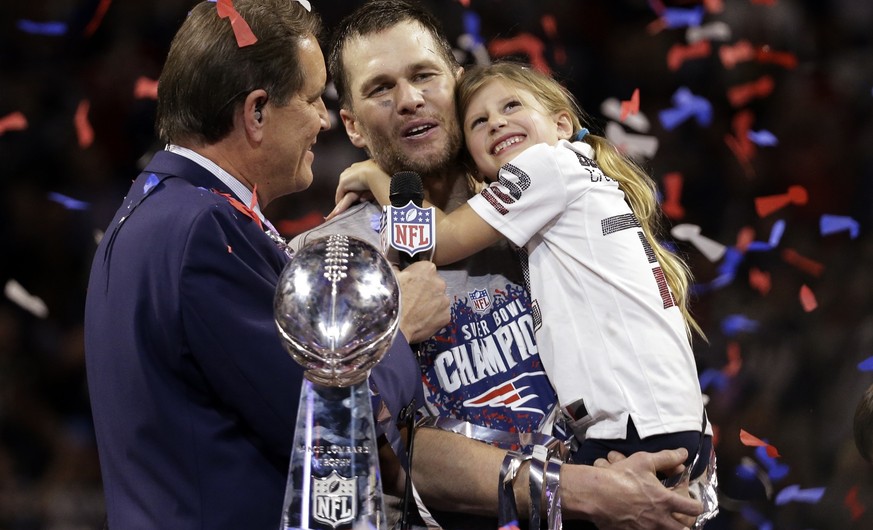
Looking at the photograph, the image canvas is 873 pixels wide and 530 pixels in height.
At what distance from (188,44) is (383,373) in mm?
631

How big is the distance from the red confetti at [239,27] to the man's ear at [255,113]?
0.08 meters

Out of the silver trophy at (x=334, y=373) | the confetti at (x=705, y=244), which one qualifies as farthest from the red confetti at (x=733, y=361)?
the silver trophy at (x=334, y=373)

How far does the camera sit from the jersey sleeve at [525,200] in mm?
2061

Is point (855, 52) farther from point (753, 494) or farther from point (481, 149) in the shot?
point (481, 149)

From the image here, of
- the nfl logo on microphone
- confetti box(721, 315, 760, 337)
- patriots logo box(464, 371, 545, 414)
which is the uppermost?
the nfl logo on microphone

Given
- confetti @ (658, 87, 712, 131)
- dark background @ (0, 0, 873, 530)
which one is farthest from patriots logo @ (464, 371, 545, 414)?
confetti @ (658, 87, 712, 131)

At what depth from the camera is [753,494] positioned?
11.8 ft

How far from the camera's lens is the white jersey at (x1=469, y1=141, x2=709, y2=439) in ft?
6.36

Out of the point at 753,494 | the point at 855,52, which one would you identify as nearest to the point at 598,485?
the point at 753,494

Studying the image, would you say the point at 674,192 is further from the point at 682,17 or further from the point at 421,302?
the point at 421,302

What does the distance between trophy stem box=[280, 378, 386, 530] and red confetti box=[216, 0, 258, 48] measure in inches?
28.1

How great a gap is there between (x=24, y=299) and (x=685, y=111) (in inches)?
97.6

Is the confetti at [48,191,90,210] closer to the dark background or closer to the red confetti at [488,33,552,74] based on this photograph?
the dark background

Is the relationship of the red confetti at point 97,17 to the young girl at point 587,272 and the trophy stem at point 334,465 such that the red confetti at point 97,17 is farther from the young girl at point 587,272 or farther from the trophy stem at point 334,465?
the trophy stem at point 334,465
